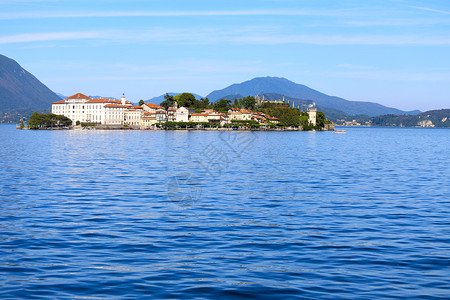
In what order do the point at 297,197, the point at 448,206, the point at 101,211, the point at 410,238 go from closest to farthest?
the point at 410,238
the point at 101,211
the point at 448,206
the point at 297,197

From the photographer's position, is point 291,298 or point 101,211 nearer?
point 291,298

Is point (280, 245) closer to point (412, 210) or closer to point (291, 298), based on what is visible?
point (291, 298)

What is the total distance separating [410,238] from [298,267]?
5.73 meters

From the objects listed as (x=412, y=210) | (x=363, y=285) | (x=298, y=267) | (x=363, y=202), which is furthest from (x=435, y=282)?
(x=363, y=202)

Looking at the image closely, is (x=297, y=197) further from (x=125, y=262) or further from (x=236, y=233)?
(x=125, y=262)

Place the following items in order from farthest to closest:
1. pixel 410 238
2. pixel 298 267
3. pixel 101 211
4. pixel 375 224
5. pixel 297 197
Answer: pixel 297 197, pixel 101 211, pixel 375 224, pixel 410 238, pixel 298 267

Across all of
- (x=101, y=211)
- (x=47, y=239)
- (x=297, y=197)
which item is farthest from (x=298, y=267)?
(x=297, y=197)

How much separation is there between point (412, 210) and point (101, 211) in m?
14.3

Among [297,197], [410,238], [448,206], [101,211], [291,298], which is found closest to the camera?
[291,298]

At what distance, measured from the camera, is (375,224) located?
1923 centimetres

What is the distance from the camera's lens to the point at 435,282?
12.1 m

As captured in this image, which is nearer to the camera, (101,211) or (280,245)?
(280,245)

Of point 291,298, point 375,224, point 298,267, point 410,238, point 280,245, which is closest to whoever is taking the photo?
point 291,298

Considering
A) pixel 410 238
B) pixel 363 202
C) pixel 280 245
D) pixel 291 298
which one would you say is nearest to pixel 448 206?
pixel 363 202
